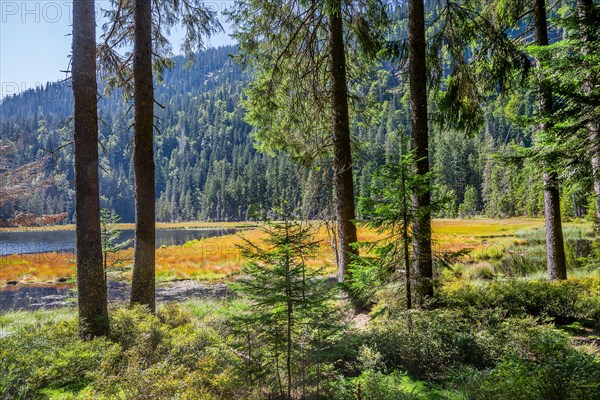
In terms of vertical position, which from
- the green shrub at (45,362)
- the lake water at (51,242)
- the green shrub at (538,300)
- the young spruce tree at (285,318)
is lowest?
the lake water at (51,242)

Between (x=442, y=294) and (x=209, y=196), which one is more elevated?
(x=209, y=196)

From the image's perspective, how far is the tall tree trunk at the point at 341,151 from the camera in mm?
6625

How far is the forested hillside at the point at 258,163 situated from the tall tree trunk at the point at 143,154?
16.2 inches

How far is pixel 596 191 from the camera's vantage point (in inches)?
277

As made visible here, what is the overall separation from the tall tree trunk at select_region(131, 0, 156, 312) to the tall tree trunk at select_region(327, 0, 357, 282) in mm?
3777

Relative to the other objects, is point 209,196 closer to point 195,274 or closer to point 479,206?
point 479,206

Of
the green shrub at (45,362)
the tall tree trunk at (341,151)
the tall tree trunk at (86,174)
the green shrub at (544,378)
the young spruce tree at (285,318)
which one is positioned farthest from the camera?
the tall tree trunk at (341,151)

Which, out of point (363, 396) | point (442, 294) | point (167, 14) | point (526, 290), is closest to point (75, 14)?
point (167, 14)

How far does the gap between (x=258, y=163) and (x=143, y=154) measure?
10330cm

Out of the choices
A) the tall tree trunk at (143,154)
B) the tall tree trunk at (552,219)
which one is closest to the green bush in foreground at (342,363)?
the tall tree trunk at (143,154)

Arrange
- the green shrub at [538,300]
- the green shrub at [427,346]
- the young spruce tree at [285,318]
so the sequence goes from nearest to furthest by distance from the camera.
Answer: the young spruce tree at [285,318] < the green shrub at [427,346] < the green shrub at [538,300]

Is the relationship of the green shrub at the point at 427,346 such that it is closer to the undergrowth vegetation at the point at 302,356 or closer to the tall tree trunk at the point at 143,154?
the undergrowth vegetation at the point at 302,356

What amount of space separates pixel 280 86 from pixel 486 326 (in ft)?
21.9

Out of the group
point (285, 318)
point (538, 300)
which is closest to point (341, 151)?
point (285, 318)
